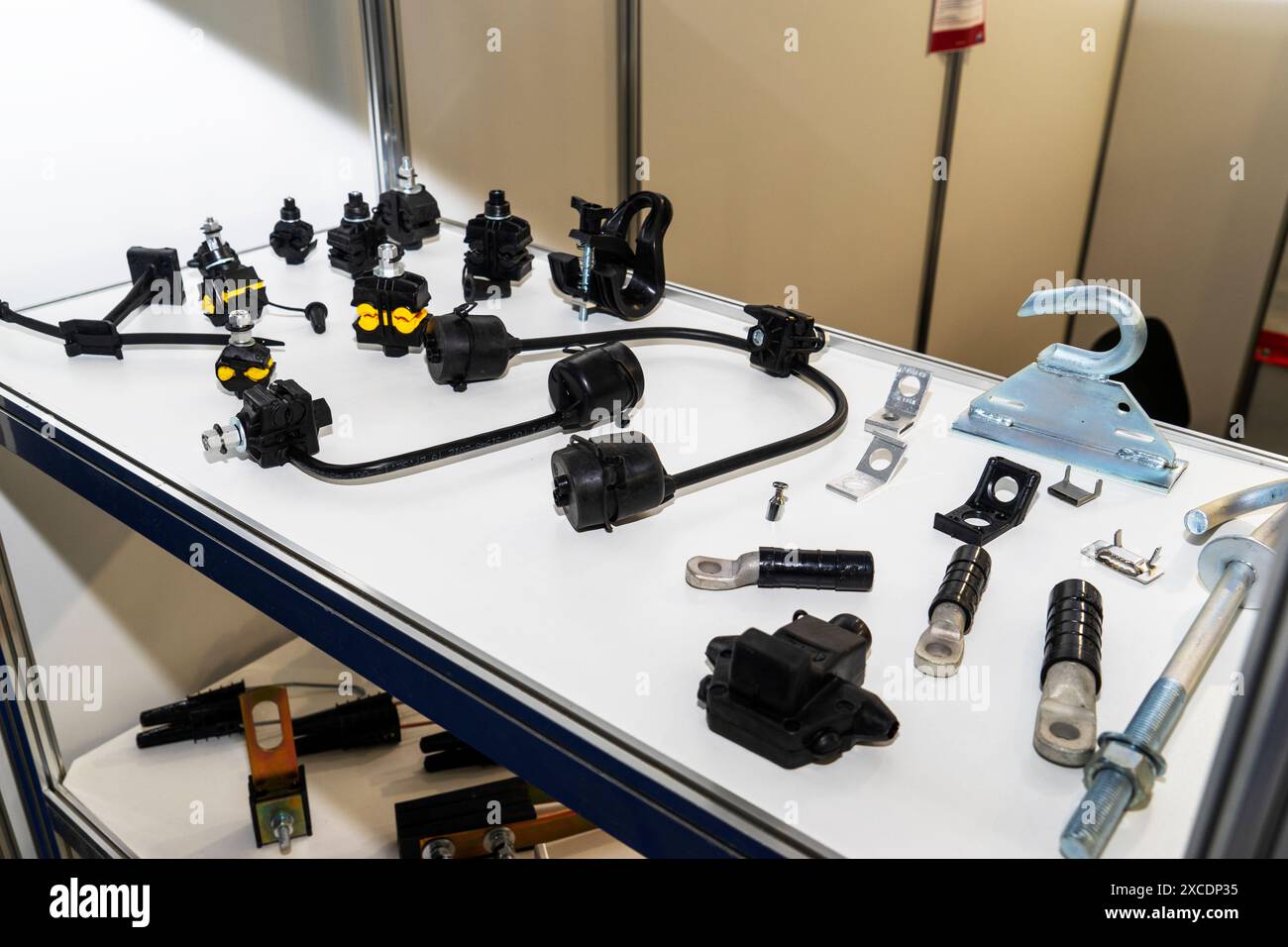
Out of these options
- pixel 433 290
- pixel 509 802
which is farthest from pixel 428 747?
pixel 433 290

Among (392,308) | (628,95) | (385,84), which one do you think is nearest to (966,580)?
(392,308)

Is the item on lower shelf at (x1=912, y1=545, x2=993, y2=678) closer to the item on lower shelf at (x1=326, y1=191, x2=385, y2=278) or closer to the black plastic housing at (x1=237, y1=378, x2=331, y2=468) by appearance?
the black plastic housing at (x1=237, y1=378, x2=331, y2=468)

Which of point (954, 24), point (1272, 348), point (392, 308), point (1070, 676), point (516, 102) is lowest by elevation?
point (1272, 348)

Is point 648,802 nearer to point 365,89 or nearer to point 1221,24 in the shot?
point 365,89

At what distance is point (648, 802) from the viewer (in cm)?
58

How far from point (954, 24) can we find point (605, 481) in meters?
1.99

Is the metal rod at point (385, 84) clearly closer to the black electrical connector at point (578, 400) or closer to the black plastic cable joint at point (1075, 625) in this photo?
the black electrical connector at point (578, 400)

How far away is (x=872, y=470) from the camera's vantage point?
2.83ft

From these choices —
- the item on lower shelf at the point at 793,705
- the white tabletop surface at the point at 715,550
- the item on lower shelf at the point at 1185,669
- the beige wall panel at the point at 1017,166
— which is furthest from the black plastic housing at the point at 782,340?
the beige wall panel at the point at 1017,166

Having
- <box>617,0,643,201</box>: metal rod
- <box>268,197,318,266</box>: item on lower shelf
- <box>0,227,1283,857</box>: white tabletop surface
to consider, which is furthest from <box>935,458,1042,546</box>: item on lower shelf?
<box>617,0,643,201</box>: metal rod

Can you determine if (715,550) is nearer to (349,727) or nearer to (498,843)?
(498,843)

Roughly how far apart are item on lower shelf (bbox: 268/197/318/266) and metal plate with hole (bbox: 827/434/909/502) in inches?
29.4

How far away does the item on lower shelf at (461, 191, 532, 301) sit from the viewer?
3.89ft

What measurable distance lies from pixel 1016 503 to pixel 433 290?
0.70 m
